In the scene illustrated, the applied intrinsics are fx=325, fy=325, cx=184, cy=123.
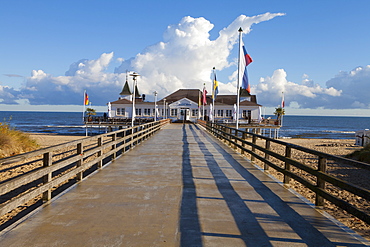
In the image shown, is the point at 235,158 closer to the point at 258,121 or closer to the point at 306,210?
the point at 306,210

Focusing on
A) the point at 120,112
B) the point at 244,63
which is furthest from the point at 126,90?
the point at 244,63

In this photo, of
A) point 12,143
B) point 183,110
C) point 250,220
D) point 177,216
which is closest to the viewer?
point 250,220

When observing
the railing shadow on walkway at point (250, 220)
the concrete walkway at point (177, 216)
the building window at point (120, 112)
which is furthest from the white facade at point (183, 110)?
the railing shadow on walkway at point (250, 220)

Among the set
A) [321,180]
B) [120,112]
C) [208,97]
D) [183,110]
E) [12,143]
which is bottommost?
[12,143]

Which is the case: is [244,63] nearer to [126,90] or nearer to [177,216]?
[177,216]

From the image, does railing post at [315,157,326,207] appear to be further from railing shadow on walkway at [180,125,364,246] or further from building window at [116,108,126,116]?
building window at [116,108,126,116]

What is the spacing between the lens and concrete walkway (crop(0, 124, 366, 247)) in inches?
170

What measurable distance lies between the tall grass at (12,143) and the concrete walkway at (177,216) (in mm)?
10757

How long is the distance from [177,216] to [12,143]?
50.4ft

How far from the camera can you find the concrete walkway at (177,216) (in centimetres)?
431

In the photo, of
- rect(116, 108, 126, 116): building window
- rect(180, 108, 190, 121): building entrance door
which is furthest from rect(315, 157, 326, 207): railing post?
rect(116, 108, 126, 116): building window

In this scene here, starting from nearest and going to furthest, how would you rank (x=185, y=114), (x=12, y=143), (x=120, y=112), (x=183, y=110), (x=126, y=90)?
(x=12, y=143), (x=185, y=114), (x=183, y=110), (x=120, y=112), (x=126, y=90)

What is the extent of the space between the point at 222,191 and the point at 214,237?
104 inches

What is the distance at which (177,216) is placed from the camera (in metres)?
5.23
